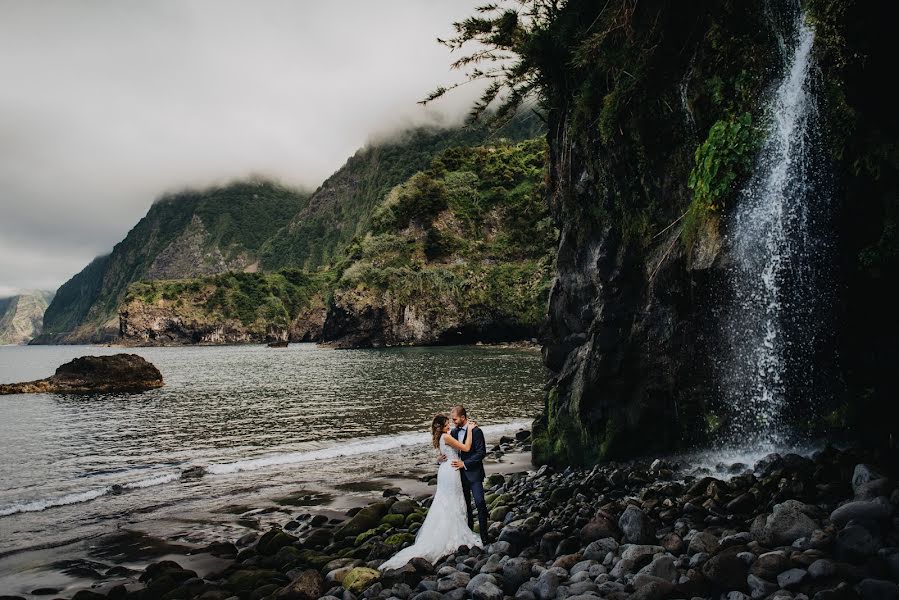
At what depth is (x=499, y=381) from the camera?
132 feet

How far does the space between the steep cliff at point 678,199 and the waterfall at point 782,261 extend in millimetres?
129

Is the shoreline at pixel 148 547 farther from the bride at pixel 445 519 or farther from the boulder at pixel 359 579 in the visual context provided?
the bride at pixel 445 519

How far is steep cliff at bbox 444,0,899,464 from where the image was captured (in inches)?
334

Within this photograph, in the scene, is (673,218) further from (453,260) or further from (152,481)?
(453,260)

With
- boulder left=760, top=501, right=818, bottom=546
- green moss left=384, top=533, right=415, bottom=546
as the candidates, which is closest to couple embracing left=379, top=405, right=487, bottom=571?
green moss left=384, top=533, right=415, bottom=546

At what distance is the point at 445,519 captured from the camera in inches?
358

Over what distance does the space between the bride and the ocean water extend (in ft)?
18.9

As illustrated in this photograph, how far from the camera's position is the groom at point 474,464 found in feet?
30.0

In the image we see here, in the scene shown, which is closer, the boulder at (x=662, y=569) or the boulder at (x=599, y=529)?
the boulder at (x=662, y=569)

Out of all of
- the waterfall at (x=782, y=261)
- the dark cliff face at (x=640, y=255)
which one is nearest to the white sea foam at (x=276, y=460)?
the dark cliff face at (x=640, y=255)

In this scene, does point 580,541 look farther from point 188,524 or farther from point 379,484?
point 188,524

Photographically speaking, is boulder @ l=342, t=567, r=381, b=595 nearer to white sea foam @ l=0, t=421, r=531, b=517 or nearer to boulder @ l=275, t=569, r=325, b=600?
boulder @ l=275, t=569, r=325, b=600

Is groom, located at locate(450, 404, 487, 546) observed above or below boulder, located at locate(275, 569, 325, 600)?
above

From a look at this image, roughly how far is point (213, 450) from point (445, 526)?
16459 mm
